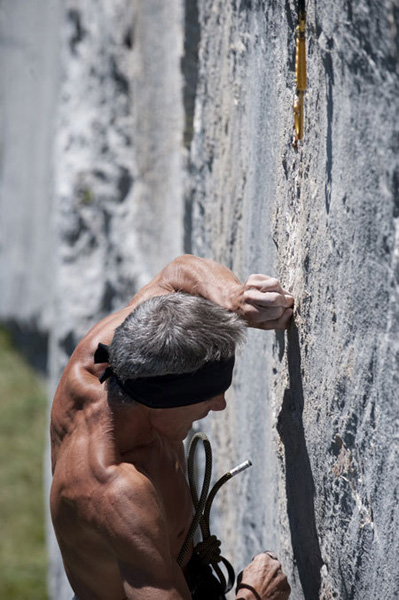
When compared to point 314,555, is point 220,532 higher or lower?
lower

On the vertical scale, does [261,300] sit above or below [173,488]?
above

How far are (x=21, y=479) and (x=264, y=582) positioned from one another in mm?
3812

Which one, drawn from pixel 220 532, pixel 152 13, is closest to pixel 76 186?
pixel 152 13

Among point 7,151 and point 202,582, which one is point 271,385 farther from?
point 7,151

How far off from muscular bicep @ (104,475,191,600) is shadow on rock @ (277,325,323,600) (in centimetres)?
29

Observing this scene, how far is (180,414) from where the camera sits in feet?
5.57

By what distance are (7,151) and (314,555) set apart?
5.50m

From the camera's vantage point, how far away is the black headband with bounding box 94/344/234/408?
158 centimetres

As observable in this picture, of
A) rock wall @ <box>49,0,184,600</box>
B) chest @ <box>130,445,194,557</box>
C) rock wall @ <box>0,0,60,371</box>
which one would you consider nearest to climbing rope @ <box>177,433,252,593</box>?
chest @ <box>130,445,194,557</box>

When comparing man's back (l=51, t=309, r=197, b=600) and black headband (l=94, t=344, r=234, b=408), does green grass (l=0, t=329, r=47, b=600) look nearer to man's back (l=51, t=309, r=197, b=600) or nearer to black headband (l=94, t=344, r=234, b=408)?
man's back (l=51, t=309, r=197, b=600)

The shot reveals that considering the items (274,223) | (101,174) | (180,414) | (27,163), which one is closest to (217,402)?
(180,414)

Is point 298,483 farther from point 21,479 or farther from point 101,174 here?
point 21,479

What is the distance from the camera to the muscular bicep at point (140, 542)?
1561mm

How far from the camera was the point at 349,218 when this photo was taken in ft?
4.42
